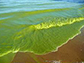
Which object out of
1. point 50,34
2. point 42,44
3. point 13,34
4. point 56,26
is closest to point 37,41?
point 42,44

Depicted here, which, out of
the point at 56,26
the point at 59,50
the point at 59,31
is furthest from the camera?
the point at 56,26

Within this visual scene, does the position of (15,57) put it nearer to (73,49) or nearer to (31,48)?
(31,48)

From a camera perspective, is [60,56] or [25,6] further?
[25,6]

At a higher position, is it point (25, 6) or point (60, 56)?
point (60, 56)

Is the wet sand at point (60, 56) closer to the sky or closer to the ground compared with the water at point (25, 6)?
closer to the sky

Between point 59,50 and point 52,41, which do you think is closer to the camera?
point 59,50

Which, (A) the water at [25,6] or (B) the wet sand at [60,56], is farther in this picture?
(A) the water at [25,6]

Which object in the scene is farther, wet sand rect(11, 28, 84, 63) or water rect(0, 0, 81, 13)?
water rect(0, 0, 81, 13)

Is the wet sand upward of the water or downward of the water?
upward
